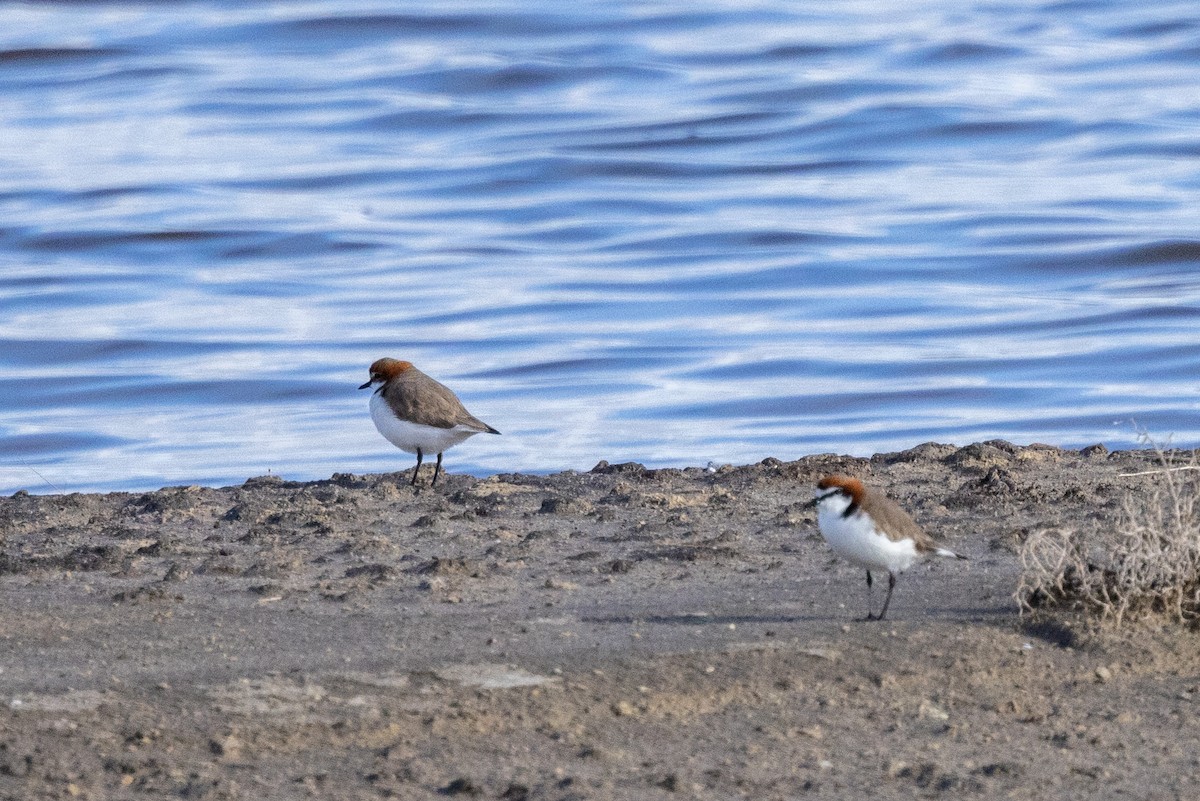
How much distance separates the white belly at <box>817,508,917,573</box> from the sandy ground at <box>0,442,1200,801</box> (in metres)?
0.24

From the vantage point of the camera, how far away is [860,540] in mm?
6828

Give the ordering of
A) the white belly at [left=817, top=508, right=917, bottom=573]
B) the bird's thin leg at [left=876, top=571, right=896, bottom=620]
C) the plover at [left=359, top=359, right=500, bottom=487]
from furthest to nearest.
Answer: the plover at [left=359, top=359, right=500, bottom=487], the bird's thin leg at [left=876, top=571, right=896, bottom=620], the white belly at [left=817, top=508, right=917, bottom=573]

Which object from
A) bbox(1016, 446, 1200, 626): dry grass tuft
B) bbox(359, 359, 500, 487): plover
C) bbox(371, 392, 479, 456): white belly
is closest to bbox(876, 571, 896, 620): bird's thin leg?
bbox(1016, 446, 1200, 626): dry grass tuft

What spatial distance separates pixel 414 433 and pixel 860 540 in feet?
14.2

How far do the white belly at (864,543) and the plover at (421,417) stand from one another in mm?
3935

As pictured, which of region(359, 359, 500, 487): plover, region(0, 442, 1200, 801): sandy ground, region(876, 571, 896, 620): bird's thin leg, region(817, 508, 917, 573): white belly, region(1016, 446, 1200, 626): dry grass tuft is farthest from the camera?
region(359, 359, 500, 487): plover

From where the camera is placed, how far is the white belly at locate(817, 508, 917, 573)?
268 inches

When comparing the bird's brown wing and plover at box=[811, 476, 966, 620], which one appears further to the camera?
the bird's brown wing

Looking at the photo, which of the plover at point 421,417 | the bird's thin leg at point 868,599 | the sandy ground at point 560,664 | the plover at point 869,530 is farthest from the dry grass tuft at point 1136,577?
the plover at point 421,417

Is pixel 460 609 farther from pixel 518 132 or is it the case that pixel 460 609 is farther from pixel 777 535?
pixel 518 132

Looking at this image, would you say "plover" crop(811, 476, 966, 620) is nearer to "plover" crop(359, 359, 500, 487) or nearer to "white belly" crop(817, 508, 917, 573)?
"white belly" crop(817, 508, 917, 573)

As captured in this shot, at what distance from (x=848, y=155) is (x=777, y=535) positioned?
2241 centimetres

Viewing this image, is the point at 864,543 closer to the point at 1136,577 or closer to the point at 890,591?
the point at 890,591

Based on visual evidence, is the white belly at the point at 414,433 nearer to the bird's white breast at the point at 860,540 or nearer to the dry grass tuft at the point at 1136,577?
the bird's white breast at the point at 860,540
